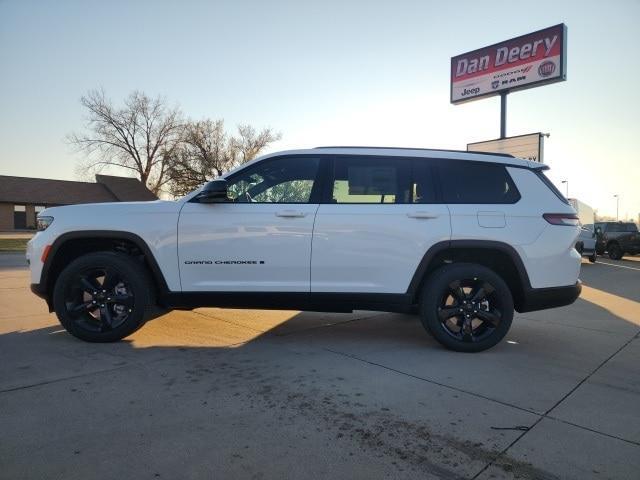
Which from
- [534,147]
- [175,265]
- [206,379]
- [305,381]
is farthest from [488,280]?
[534,147]

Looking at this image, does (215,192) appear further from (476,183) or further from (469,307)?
(469,307)

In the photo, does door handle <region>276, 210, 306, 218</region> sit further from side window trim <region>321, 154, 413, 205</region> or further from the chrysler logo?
the chrysler logo

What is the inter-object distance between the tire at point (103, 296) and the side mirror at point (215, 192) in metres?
0.96

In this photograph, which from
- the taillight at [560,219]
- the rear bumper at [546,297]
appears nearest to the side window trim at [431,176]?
the taillight at [560,219]

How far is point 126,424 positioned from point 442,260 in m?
3.07

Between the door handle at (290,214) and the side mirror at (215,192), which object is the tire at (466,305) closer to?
the door handle at (290,214)

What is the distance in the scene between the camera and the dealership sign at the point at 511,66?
16984 millimetres

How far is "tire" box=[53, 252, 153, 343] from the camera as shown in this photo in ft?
14.4

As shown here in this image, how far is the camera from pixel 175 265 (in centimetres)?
439

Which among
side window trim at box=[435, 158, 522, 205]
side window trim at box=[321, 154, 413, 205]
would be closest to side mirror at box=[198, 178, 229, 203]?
side window trim at box=[321, 154, 413, 205]

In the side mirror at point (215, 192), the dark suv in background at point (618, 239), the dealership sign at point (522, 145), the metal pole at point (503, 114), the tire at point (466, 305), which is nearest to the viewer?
the side mirror at point (215, 192)

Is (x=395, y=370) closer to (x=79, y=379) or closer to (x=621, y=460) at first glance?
(x=621, y=460)

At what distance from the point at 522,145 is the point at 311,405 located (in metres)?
17.8

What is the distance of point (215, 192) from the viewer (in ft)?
13.9
